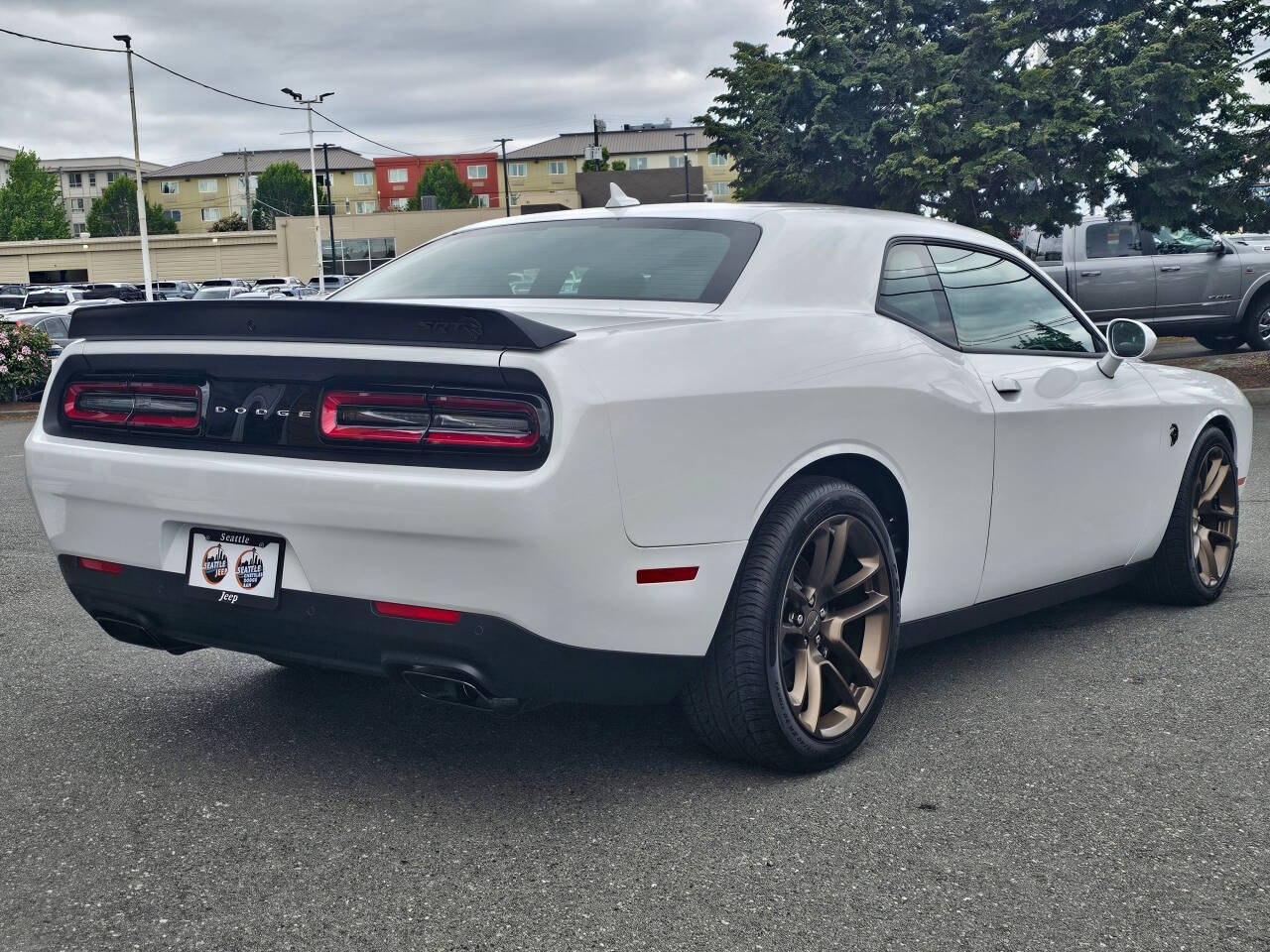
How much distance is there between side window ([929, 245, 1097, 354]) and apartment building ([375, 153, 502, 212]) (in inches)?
4448

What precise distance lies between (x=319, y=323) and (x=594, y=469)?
76 centimetres

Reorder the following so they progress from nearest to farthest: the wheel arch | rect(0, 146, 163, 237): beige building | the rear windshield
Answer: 1. the wheel arch
2. the rear windshield
3. rect(0, 146, 163, 237): beige building

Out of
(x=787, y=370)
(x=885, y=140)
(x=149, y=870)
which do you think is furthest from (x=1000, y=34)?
(x=149, y=870)

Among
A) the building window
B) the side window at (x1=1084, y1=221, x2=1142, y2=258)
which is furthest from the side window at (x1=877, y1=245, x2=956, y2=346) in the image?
the building window

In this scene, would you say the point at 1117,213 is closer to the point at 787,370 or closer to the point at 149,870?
the point at 787,370

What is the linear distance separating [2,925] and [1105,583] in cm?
374

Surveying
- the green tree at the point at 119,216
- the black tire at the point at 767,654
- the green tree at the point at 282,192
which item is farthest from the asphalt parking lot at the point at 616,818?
the green tree at the point at 119,216

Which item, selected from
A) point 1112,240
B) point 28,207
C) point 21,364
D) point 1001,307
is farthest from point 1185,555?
point 28,207

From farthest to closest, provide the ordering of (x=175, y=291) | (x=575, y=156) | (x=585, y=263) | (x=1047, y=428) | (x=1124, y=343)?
(x=575, y=156)
(x=175, y=291)
(x=1124, y=343)
(x=1047, y=428)
(x=585, y=263)

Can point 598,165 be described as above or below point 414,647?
above

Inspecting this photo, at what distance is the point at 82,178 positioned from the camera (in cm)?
14212

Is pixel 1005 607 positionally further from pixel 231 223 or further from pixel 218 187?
pixel 218 187

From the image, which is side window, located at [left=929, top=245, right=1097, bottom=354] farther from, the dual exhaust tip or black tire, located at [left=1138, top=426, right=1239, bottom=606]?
the dual exhaust tip

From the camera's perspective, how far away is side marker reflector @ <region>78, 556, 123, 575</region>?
3.36 metres
